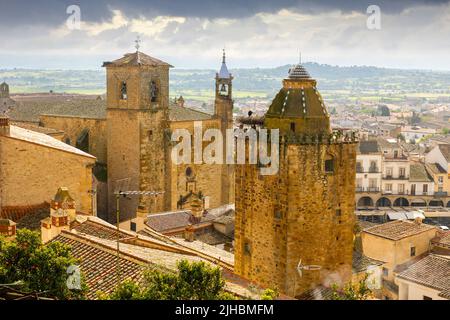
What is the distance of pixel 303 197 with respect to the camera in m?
19.0

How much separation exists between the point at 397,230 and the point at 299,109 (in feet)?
44.9

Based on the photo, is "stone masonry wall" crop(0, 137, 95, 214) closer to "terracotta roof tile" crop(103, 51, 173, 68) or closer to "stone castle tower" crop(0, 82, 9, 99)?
"terracotta roof tile" crop(103, 51, 173, 68)

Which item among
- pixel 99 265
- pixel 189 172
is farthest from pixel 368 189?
pixel 99 265

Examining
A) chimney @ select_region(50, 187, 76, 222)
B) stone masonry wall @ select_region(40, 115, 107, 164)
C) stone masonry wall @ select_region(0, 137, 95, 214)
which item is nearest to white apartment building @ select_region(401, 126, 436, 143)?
stone masonry wall @ select_region(40, 115, 107, 164)

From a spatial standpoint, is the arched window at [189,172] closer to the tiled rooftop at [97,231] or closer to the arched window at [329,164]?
the tiled rooftop at [97,231]

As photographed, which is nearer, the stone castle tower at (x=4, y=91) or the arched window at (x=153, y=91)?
the arched window at (x=153, y=91)

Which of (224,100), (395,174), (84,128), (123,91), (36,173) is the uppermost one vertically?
(123,91)

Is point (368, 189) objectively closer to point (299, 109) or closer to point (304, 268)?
point (304, 268)

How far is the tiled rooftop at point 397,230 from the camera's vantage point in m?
30.0

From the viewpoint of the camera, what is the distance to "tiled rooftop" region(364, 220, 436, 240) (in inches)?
1179

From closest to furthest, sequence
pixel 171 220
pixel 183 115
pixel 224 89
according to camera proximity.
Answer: pixel 171 220
pixel 183 115
pixel 224 89

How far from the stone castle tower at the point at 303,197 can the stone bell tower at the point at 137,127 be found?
1756cm

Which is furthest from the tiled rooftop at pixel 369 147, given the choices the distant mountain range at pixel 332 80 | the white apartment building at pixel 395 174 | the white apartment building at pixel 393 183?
the distant mountain range at pixel 332 80
